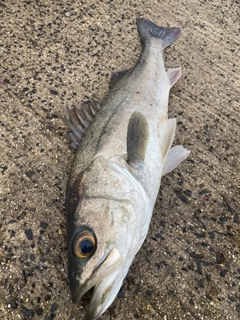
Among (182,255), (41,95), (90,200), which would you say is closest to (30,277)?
(90,200)

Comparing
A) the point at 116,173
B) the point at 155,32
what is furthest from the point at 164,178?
the point at 155,32

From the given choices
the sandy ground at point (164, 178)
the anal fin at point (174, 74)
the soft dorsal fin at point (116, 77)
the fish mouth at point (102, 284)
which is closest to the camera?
the fish mouth at point (102, 284)

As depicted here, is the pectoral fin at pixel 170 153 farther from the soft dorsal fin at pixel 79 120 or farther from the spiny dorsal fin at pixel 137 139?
the soft dorsal fin at pixel 79 120

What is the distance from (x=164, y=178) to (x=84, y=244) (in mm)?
1172

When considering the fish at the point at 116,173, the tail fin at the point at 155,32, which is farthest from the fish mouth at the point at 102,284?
the tail fin at the point at 155,32

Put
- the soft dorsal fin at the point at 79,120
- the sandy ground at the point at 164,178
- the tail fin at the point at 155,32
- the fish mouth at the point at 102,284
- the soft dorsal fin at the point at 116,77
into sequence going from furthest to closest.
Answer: the tail fin at the point at 155,32 < the soft dorsal fin at the point at 116,77 < the soft dorsal fin at the point at 79,120 < the sandy ground at the point at 164,178 < the fish mouth at the point at 102,284

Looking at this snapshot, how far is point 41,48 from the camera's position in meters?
3.66

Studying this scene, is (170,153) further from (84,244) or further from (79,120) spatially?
(84,244)

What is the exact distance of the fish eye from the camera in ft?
6.57

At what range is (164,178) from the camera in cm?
297

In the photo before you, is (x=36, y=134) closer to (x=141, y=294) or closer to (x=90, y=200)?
(x=90, y=200)

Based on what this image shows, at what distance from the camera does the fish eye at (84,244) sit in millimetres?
2002

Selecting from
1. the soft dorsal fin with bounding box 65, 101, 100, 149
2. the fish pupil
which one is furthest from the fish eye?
the soft dorsal fin with bounding box 65, 101, 100, 149

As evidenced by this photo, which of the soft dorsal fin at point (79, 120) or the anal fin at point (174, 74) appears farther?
the anal fin at point (174, 74)
